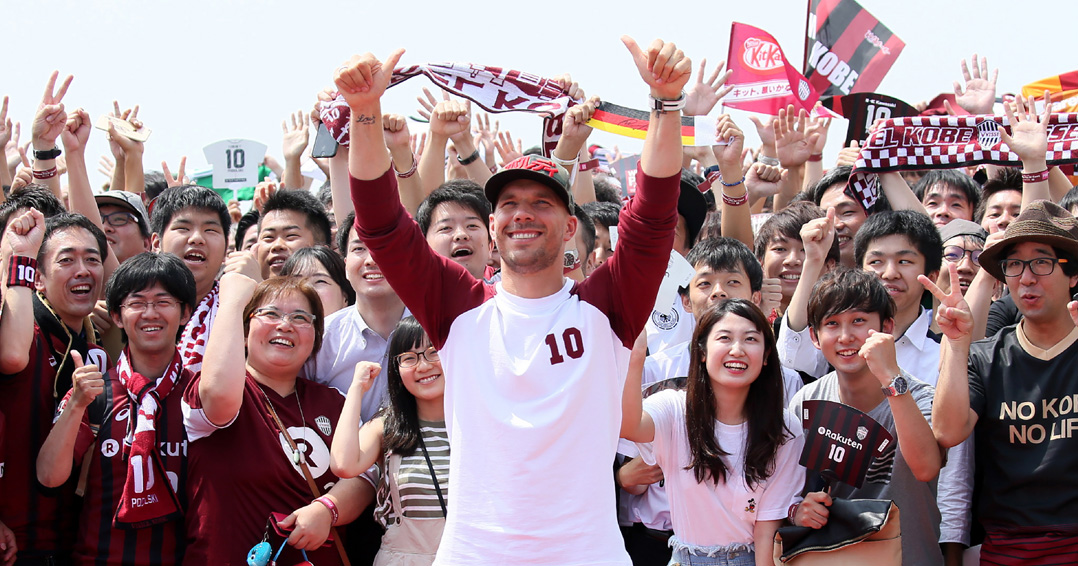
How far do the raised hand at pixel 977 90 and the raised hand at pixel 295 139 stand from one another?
542 centimetres

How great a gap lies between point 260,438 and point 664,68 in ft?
8.04

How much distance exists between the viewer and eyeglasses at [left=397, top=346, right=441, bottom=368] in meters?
4.48

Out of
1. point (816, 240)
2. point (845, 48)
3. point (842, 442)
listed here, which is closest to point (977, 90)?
point (845, 48)

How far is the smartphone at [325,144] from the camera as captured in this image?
6.23 metres

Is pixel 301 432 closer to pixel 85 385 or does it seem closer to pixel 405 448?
pixel 405 448

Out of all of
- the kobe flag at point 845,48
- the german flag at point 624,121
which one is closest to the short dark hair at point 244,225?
the german flag at point 624,121

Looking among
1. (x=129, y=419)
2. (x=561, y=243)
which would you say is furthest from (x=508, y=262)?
(x=129, y=419)

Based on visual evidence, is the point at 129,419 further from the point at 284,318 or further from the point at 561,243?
the point at 561,243

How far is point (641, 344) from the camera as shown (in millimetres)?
3885

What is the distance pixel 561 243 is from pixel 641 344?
0.76 metres

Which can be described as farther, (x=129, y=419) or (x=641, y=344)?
(x=129, y=419)

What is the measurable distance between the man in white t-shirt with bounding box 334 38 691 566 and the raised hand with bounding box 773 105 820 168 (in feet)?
14.9

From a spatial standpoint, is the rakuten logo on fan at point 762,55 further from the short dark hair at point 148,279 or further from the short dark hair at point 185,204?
the short dark hair at point 148,279

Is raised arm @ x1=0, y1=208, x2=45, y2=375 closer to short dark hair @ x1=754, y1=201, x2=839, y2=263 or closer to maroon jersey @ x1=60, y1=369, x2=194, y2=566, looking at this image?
maroon jersey @ x1=60, y1=369, x2=194, y2=566
